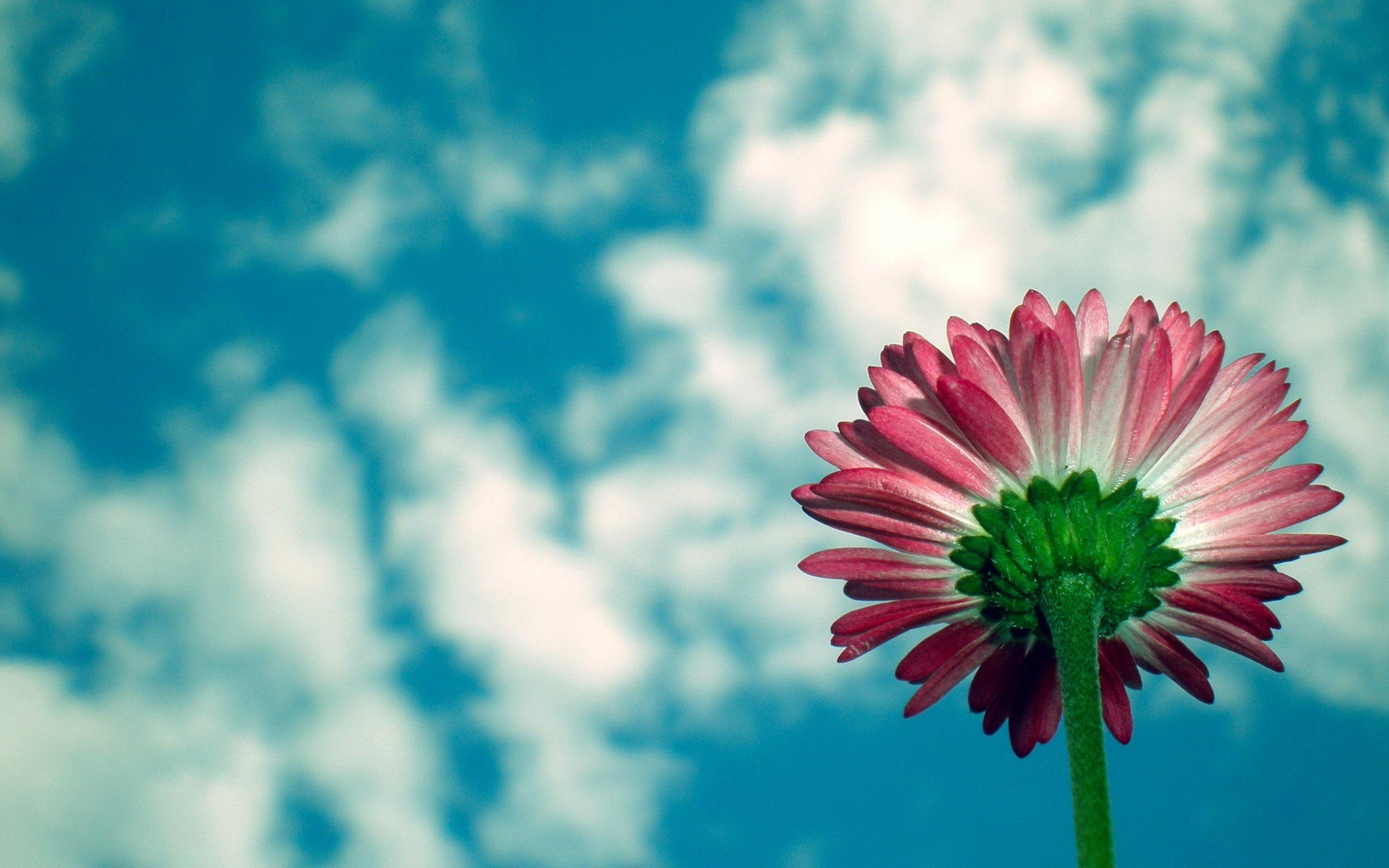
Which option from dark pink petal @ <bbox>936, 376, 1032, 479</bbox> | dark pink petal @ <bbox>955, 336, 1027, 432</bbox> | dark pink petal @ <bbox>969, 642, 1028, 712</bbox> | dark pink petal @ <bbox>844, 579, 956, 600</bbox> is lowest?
dark pink petal @ <bbox>969, 642, 1028, 712</bbox>

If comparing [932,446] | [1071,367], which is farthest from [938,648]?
[1071,367]

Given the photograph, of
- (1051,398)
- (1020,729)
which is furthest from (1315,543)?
(1020,729)

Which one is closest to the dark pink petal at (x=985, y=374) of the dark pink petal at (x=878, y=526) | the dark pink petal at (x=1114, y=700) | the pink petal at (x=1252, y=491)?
the dark pink petal at (x=878, y=526)

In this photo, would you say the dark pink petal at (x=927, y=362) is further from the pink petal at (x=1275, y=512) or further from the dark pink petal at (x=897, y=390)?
the pink petal at (x=1275, y=512)

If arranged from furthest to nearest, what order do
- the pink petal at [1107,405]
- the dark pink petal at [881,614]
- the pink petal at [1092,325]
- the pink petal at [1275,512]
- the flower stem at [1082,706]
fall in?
the pink petal at [1092,325]
the dark pink petal at [881,614]
the pink petal at [1107,405]
the pink petal at [1275,512]
the flower stem at [1082,706]

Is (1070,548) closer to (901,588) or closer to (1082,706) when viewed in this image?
(901,588)

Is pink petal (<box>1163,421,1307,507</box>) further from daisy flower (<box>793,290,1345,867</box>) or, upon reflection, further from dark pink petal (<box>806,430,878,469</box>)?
dark pink petal (<box>806,430,878,469</box>)

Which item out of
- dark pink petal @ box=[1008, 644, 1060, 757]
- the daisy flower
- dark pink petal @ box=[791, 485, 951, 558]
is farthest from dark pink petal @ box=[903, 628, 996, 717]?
dark pink petal @ box=[791, 485, 951, 558]
